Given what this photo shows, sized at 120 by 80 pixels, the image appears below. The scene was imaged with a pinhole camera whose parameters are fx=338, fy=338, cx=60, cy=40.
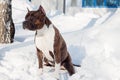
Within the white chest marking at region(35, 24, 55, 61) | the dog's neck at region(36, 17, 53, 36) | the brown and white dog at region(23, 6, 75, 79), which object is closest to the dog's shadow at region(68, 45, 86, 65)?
the brown and white dog at region(23, 6, 75, 79)

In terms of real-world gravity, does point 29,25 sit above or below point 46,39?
above

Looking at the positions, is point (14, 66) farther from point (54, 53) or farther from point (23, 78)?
point (54, 53)

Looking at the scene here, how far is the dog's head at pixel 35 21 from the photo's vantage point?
5.23m

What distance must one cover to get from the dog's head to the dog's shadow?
1827 mm

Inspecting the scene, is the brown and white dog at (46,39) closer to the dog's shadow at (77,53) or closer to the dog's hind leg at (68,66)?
the dog's hind leg at (68,66)

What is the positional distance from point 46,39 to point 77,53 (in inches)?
73.3

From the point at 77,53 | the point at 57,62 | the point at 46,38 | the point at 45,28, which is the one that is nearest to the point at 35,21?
the point at 45,28

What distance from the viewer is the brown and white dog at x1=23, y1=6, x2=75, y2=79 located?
527 centimetres

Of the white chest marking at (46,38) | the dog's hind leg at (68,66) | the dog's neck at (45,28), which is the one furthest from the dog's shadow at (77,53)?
the dog's neck at (45,28)

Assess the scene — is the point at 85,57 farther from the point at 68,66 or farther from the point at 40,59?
the point at 40,59

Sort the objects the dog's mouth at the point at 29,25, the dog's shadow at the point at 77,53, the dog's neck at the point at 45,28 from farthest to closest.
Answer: the dog's shadow at the point at 77,53, the dog's neck at the point at 45,28, the dog's mouth at the point at 29,25

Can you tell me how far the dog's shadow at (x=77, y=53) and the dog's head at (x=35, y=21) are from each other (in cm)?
183

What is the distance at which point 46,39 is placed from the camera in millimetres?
5496

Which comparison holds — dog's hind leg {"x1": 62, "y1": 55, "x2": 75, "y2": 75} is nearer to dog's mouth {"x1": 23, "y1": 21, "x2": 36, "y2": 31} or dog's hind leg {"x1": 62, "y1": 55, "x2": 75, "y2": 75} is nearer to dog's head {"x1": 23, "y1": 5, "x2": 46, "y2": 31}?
dog's head {"x1": 23, "y1": 5, "x2": 46, "y2": 31}
